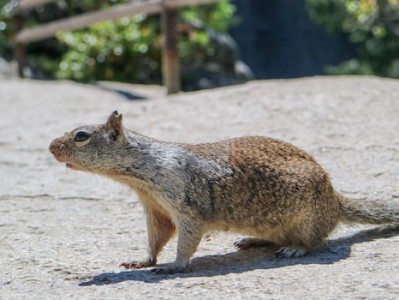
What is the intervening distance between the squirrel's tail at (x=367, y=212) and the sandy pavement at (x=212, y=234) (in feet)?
0.32

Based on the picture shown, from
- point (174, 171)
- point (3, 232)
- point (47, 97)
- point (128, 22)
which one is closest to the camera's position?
point (174, 171)

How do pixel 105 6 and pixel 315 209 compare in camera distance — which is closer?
pixel 315 209

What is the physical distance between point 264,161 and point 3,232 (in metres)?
1.67

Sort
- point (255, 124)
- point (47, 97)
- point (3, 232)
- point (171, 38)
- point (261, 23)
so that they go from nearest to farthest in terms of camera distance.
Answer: point (3, 232), point (255, 124), point (171, 38), point (47, 97), point (261, 23)

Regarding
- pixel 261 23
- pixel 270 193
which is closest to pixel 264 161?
pixel 270 193

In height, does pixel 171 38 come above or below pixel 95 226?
above

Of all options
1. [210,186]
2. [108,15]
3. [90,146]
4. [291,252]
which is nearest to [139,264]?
[210,186]

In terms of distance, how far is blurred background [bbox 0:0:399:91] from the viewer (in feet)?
40.5

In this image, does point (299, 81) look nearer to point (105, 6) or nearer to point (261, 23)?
point (105, 6)

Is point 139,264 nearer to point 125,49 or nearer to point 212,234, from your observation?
point 212,234

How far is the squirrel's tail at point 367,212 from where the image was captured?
16.8 feet

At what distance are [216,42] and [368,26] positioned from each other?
305 centimetres

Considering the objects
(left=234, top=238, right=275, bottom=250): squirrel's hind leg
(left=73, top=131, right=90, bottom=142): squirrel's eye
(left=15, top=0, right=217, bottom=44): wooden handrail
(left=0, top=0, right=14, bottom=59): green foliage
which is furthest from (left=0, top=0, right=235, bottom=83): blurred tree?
(left=73, top=131, right=90, bottom=142): squirrel's eye

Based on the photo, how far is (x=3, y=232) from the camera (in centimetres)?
561
